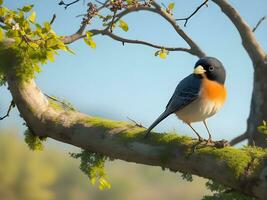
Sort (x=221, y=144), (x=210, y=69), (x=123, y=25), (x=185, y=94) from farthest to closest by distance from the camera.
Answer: (x=123, y=25)
(x=210, y=69)
(x=185, y=94)
(x=221, y=144)

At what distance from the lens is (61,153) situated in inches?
2557

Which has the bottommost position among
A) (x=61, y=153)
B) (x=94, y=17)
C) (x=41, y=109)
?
(x=61, y=153)

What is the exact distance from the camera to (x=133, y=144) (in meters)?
5.72

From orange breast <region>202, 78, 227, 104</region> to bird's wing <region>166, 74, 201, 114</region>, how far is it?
7 centimetres

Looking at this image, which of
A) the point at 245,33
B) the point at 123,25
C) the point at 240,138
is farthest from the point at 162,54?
the point at 123,25

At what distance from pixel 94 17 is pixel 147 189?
8552 cm

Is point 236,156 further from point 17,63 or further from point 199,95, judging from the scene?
point 17,63

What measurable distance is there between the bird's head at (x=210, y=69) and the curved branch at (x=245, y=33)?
4.53 metres

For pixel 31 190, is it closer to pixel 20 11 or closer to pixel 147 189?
pixel 147 189

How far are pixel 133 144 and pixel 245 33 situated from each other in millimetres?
5588

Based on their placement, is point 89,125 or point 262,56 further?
point 262,56

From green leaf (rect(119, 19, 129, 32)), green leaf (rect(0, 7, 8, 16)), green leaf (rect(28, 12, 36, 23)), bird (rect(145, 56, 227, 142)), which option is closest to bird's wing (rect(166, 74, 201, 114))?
bird (rect(145, 56, 227, 142))

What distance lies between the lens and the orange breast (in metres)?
5.88

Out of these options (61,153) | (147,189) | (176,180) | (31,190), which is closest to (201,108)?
(31,190)
